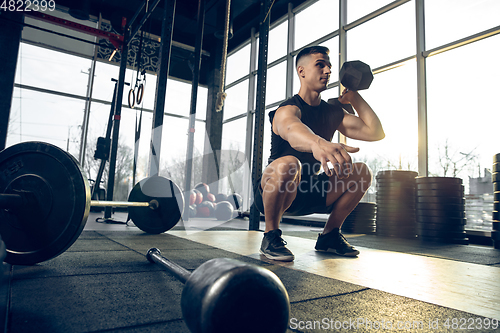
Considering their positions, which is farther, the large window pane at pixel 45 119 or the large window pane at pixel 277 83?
the large window pane at pixel 277 83

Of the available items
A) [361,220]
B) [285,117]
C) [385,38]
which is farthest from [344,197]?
[385,38]

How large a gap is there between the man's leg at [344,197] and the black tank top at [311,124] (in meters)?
0.15

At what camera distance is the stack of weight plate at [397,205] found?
3150 millimetres

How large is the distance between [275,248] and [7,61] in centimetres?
617

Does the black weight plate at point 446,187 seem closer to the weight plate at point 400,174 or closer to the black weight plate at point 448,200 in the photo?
the black weight plate at point 448,200

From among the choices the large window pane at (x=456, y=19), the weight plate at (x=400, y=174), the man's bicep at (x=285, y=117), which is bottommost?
the weight plate at (x=400, y=174)

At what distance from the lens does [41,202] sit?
107 cm

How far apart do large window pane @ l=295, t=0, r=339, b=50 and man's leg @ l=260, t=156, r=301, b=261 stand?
458 cm

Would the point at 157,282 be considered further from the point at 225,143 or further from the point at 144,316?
the point at 225,143

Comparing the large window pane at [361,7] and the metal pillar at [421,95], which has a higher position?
the large window pane at [361,7]

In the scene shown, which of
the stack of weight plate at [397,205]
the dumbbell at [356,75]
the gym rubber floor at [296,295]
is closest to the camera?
the gym rubber floor at [296,295]

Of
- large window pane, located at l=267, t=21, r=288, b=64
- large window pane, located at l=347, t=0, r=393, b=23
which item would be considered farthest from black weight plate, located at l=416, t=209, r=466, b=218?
large window pane, located at l=267, t=21, r=288, b=64

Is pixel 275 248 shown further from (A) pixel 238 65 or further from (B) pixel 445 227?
(A) pixel 238 65

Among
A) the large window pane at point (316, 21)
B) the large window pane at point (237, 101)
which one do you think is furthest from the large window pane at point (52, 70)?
the large window pane at point (316, 21)
